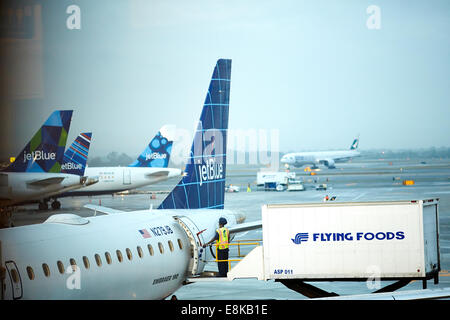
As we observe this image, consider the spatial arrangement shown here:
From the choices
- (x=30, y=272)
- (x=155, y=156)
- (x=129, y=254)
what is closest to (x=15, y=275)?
(x=30, y=272)

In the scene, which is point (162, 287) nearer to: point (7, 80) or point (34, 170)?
point (34, 170)

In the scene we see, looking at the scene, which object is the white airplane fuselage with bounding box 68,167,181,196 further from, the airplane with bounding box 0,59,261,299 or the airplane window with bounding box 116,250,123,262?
the airplane window with bounding box 116,250,123,262

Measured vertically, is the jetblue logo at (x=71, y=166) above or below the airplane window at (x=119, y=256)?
above

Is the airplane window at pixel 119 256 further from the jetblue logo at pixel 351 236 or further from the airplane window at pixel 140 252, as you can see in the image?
the jetblue logo at pixel 351 236

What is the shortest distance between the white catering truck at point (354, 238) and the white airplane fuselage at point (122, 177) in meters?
36.0

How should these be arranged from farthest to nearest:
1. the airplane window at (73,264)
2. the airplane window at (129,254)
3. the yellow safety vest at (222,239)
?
the yellow safety vest at (222,239)
the airplane window at (129,254)
the airplane window at (73,264)

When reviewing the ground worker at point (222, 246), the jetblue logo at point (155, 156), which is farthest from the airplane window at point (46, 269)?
the jetblue logo at point (155, 156)

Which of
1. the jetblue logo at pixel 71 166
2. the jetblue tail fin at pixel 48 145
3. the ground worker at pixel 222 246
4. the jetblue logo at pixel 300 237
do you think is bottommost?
the ground worker at pixel 222 246

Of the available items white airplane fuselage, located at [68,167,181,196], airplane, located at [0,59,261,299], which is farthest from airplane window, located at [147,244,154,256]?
white airplane fuselage, located at [68,167,181,196]

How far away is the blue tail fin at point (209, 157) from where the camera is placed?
652 inches

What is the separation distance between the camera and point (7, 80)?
1015cm
